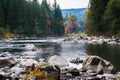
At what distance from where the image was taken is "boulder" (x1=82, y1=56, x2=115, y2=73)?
85.7 ft

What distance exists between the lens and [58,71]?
22.3 meters

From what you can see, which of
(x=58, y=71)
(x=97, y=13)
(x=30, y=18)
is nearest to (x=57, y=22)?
(x=30, y=18)

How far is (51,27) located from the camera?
179 meters

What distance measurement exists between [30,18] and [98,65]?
383ft

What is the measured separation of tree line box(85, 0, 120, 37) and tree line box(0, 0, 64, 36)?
26062 millimetres

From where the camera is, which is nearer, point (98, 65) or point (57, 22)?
point (98, 65)

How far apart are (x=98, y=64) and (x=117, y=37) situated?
5059cm

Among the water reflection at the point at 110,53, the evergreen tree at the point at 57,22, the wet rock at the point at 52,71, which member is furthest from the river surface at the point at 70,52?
the evergreen tree at the point at 57,22

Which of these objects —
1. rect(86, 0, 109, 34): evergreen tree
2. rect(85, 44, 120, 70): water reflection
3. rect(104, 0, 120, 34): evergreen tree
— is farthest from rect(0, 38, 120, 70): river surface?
rect(86, 0, 109, 34): evergreen tree

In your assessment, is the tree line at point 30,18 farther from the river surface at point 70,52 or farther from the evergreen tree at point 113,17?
the river surface at point 70,52

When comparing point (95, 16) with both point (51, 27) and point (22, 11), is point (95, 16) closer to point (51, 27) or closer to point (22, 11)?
point (22, 11)

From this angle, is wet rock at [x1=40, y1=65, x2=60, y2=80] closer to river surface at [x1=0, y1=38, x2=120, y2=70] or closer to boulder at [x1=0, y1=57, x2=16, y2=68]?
river surface at [x1=0, y1=38, x2=120, y2=70]

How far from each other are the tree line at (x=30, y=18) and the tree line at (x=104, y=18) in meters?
26.1

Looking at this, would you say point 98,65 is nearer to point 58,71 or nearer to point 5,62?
point 58,71
